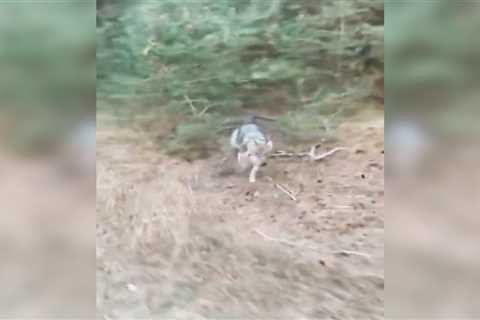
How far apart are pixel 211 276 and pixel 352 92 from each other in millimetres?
610

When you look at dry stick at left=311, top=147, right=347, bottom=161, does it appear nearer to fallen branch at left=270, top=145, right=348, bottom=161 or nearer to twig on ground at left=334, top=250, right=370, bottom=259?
fallen branch at left=270, top=145, right=348, bottom=161

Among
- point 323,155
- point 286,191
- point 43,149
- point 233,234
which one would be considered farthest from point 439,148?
point 43,149

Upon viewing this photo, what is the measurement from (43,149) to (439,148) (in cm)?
96

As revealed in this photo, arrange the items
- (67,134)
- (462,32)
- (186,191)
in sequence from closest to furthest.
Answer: (462,32)
(67,134)
(186,191)

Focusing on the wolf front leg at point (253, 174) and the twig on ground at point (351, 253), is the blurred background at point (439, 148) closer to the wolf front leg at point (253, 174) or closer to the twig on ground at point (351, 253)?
the twig on ground at point (351, 253)

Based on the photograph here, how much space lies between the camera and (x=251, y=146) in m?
1.45

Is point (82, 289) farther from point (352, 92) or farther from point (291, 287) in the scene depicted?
point (352, 92)

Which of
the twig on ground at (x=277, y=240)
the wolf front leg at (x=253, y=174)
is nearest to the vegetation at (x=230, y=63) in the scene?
the wolf front leg at (x=253, y=174)

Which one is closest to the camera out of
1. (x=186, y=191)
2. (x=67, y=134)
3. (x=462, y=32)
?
(x=462, y=32)

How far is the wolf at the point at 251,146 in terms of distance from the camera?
145 cm

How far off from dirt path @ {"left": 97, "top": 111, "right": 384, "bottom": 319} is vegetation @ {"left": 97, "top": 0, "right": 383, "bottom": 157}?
0.09 meters

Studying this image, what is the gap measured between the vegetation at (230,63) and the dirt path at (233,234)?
0.09m

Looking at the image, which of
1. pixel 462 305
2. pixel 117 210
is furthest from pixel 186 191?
pixel 462 305

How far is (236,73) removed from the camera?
1447 millimetres
